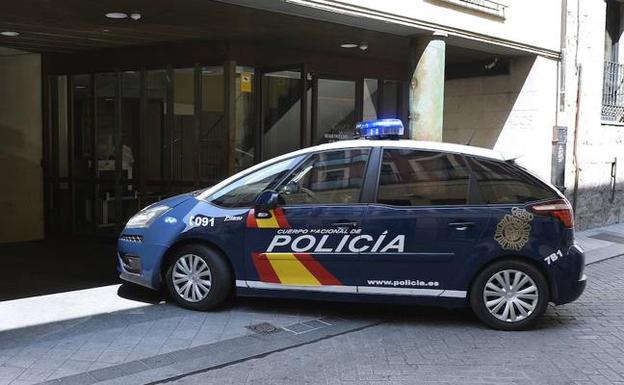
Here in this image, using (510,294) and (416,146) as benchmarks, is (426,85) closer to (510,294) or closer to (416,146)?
(416,146)

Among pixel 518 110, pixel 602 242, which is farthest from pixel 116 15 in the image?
pixel 602 242

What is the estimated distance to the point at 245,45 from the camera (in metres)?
9.40

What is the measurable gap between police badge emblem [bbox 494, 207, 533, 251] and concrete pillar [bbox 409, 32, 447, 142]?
311 cm

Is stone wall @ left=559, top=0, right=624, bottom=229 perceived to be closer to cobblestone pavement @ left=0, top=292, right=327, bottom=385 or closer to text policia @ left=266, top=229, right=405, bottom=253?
text policia @ left=266, top=229, right=405, bottom=253

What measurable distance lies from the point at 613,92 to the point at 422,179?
9.49 metres

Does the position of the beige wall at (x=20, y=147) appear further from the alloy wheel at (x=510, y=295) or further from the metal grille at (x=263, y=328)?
the alloy wheel at (x=510, y=295)

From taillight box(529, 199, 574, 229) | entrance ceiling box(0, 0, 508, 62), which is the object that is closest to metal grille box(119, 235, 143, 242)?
entrance ceiling box(0, 0, 508, 62)

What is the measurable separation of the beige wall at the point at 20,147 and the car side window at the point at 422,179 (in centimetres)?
744

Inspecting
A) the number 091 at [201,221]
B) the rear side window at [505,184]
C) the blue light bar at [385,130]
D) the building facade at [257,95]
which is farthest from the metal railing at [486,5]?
the number 091 at [201,221]

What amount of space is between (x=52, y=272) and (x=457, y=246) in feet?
17.0

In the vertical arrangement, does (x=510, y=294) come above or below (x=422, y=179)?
below

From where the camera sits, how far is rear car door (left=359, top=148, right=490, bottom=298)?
5586 millimetres

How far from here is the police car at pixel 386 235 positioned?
5.58 m

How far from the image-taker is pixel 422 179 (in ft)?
18.8
